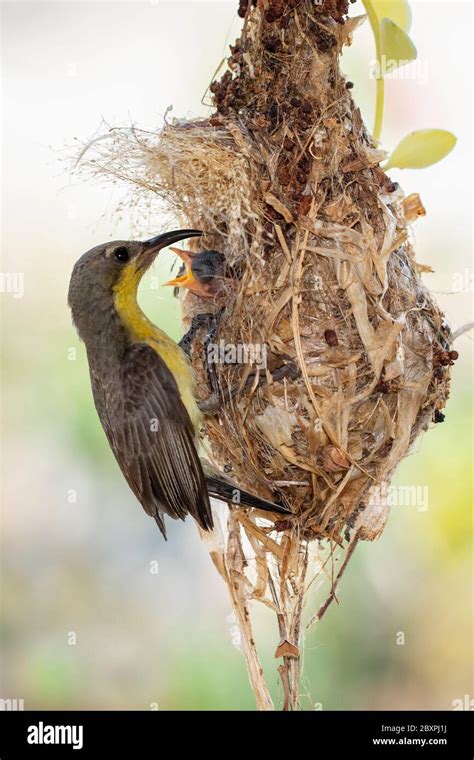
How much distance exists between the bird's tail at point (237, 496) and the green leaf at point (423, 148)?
105 centimetres

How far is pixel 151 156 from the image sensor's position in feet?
9.31

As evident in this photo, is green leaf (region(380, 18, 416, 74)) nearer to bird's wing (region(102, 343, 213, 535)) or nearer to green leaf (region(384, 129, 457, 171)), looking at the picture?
green leaf (region(384, 129, 457, 171))

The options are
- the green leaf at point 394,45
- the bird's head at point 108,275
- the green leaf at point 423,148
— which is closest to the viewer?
the green leaf at point 394,45

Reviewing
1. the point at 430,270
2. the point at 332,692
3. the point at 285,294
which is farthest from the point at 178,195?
the point at 332,692

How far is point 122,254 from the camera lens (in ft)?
9.81

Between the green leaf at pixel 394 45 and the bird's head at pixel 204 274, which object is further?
the bird's head at pixel 204 274

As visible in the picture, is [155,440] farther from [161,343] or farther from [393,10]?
[393,10]

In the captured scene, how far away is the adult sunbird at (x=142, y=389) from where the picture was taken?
9.78 feet

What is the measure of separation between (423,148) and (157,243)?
2.67 feet

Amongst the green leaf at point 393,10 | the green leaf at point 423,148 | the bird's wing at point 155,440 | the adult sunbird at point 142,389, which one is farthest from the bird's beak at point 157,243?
the green leaf at point 393,10

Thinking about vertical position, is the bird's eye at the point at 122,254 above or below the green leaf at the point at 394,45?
below

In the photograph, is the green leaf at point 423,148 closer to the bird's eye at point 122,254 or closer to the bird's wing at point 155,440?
the bird's eye at point 122,254

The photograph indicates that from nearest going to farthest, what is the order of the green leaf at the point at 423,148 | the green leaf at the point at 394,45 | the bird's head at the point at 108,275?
the green leaf at the point at 394,45 → the green leaf at the point at 423,148 → the bird's head at the point at 108,275

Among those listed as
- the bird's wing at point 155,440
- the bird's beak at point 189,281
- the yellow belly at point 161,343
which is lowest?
the bird's wing at point 155,440
